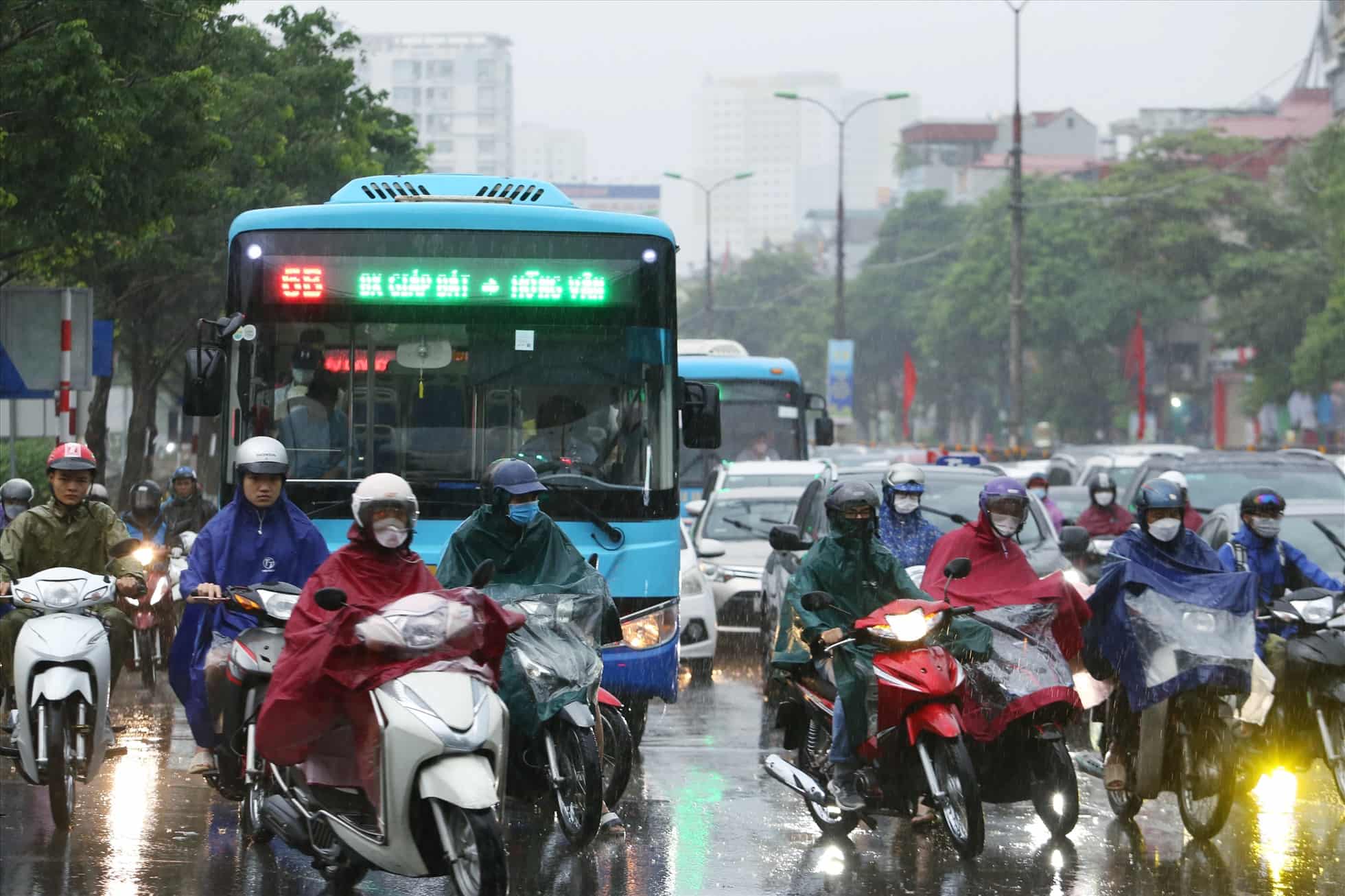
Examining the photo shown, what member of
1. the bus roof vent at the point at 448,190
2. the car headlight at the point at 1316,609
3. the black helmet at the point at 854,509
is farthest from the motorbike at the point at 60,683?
the car headlight at the point at 1316,609

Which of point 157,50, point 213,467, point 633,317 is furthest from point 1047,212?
point 633,317

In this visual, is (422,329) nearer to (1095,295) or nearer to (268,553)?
(268,553)

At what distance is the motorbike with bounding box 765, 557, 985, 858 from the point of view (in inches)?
320

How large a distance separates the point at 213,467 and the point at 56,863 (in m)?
36.0

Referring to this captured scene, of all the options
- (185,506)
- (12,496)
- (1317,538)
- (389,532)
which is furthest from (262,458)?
(185,506)

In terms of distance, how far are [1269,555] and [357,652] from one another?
5.50m

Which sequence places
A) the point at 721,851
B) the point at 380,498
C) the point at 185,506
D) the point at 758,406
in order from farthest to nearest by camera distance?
the point at 758,406 < the point at 185,506 < the point at 721,851 < the point at 380,498

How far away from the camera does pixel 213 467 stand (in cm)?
4328

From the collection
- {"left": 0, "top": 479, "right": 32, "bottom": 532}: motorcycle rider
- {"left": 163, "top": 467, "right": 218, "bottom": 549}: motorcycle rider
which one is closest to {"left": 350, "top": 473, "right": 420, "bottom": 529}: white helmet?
{"left": 0, "top": 479, "right": 32, "bottom": 532}: motorcycle rider

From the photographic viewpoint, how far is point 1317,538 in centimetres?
1377

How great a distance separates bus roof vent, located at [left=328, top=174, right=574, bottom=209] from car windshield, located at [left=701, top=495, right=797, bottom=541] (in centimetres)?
774

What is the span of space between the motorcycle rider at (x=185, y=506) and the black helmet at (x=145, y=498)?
2.97ft

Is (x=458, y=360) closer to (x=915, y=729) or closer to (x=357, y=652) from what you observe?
(x=915, y=729)

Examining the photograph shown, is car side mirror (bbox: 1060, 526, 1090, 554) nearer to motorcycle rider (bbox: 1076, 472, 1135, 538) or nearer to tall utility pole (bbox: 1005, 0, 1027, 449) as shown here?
motorcycle rider (bbox: 1076, 472, 1135, 538)
